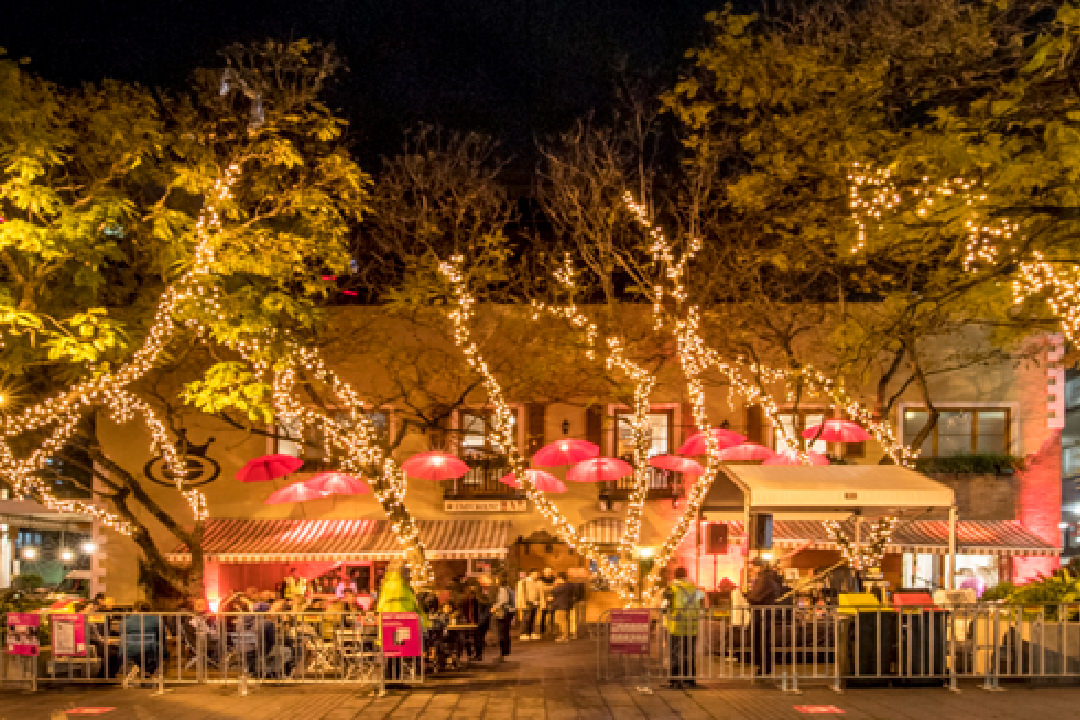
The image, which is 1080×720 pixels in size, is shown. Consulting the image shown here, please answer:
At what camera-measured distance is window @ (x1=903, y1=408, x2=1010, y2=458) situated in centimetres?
2294

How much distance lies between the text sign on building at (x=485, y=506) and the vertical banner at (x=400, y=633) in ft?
33.5

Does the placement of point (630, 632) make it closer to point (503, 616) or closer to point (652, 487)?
point (503, 616)

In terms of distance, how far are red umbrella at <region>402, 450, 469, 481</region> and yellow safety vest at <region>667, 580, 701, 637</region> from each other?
7.99 meters

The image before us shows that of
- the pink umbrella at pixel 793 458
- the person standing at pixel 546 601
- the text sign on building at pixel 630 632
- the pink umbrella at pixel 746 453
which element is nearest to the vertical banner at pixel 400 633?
the text sign on building at pixel 630 632

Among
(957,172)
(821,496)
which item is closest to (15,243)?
(821,496)

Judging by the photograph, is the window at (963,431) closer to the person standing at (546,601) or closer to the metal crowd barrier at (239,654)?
the person standing at (546,601)

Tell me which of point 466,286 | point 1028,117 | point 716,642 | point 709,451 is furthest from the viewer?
point 466,286

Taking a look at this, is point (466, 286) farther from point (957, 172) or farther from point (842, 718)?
point (842, 718)

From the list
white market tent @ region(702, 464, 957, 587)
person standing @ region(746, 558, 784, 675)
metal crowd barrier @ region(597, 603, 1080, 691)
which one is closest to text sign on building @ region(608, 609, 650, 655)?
metal crowd barrier @ region(597, 603, 1080, 691)

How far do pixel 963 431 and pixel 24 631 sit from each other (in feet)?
60.6

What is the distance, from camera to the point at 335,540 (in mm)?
21906

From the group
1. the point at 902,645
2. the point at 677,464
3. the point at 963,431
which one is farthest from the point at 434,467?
the point at 963,431

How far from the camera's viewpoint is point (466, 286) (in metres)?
20.9

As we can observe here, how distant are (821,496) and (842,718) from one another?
143 inches
